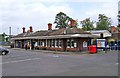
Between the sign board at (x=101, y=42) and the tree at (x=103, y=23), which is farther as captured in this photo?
the tree at (x=103, y=23)

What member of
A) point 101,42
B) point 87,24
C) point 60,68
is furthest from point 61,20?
point 60,68

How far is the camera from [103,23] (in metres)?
87.6

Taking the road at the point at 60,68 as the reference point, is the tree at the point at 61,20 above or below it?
above

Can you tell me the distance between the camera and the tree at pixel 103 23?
283 ft

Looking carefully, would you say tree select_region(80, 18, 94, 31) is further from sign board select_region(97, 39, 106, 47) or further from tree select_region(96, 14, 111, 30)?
sign board select_region(97, 39, 106, 47)

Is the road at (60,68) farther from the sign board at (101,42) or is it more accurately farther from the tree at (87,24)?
the tree at (87,24)

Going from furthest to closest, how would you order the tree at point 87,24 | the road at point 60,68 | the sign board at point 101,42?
the tree at point 87,24 → the sign board at point 101,42 → the road at point 60,68

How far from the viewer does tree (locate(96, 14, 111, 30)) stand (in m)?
86.2

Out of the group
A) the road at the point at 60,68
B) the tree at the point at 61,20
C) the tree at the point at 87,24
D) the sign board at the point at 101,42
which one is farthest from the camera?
the tree at the point at 61,20

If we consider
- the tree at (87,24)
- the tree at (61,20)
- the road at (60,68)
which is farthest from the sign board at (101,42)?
the tree at (61,20)

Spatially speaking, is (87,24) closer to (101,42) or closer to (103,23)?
(103,23)

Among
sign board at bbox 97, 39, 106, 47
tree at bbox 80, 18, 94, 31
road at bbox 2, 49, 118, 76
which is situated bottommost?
road at bbox 2, 49, 118, 76

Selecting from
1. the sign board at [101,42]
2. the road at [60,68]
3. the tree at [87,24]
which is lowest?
the road at [60,68]

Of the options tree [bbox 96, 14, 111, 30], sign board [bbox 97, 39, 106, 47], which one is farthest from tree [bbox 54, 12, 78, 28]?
sign board [bbox 97, 39, 106, 47]
